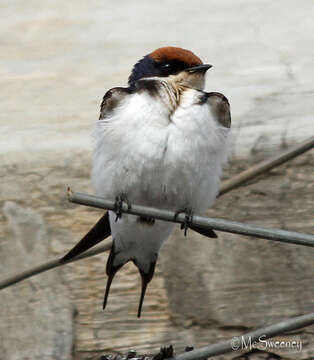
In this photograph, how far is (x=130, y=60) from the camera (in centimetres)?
535

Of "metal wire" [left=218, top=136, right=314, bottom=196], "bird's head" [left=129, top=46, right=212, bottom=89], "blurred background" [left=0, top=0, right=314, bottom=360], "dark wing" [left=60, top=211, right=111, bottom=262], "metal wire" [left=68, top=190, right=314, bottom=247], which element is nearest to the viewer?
"metal wire" [left=68, top=190, right=314, bottom=247]

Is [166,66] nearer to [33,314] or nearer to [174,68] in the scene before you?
[174,68]

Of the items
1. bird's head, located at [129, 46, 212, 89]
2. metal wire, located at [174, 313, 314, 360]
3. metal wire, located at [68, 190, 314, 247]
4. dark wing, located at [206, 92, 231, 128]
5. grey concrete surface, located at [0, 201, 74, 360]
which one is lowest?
grey concrete surface, located at [0, 201, 74, 360]

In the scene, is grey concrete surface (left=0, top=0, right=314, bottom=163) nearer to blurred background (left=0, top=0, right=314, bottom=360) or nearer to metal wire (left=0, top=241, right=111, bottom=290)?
blurred background (left=0, top=0, right=314, bottom=360)

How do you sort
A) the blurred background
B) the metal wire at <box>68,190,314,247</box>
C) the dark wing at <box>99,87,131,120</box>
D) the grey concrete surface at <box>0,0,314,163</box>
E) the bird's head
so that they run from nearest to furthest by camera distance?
the metal wire at <box>68,190,314,247</box>
the dark wing at <box>99,87,131,120</box>
the bird's head
the blurred background
the grey concrete surface at <box>0,0,314,163</box>

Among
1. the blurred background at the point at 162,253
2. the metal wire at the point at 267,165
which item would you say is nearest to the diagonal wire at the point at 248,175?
the metal wire at the point at 267,165

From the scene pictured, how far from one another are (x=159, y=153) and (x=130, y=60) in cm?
228

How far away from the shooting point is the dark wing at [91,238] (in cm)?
304

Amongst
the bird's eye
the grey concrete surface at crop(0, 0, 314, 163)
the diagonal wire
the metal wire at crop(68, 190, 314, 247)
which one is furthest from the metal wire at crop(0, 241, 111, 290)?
the grey concrete surface at crop(0, 0, 314, 163)

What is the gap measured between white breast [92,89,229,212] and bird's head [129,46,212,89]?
0.09 metres

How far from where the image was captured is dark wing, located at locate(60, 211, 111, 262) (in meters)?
3.04

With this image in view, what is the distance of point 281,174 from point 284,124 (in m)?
0.28

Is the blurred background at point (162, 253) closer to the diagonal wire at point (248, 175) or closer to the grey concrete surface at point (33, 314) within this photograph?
the grey concrete surface at point (33, 314)

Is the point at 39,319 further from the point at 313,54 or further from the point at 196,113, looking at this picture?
the point at 313,54
